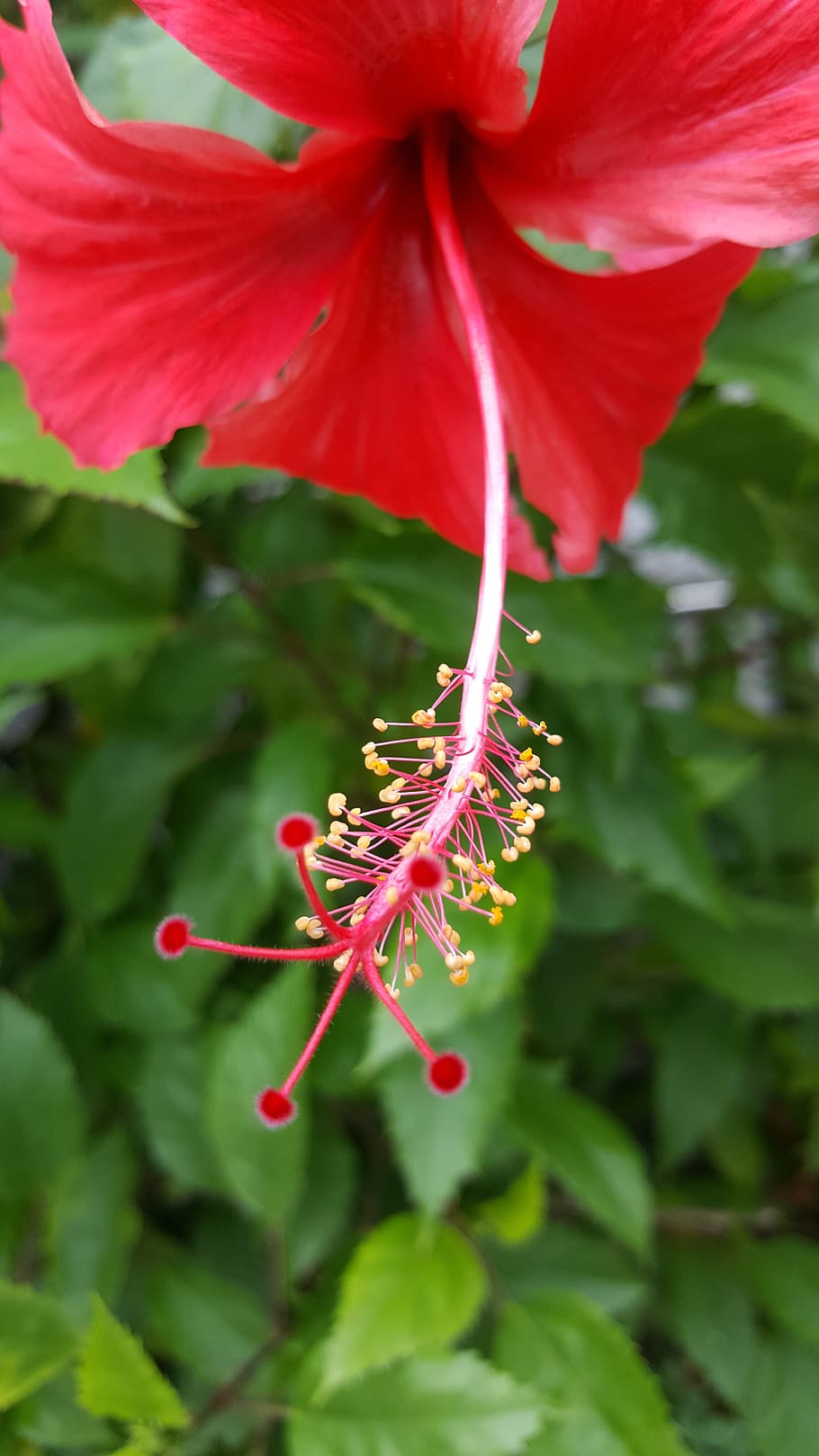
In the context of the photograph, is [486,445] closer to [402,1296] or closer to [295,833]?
[295,833]

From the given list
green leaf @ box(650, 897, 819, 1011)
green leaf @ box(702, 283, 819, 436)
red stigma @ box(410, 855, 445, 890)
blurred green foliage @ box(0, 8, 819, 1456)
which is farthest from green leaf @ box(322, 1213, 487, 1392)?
green leaf @ box(702, 283, 819, 436)

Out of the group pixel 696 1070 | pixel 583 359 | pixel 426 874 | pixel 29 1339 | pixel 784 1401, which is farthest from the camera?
pixel 696 1070

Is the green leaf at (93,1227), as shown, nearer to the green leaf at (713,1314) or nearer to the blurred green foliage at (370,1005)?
the blurred green foliage at (370,1005)

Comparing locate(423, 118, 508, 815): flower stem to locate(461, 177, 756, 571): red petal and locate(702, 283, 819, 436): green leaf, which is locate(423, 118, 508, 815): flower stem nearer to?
locate(461, 177, 756, 571): red petal

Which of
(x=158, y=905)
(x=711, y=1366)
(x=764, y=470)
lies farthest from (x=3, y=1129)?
(x=764, y=470)

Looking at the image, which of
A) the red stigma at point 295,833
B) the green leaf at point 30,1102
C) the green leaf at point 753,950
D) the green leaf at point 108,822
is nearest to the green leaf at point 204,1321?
the green leaf at point 30,1102

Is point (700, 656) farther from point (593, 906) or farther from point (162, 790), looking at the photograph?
point (162, 790)

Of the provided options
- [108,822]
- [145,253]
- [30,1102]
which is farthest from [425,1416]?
[145,253]
